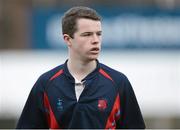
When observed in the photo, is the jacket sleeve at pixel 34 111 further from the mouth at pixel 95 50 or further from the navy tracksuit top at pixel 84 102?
the mouth at pixel 95 50

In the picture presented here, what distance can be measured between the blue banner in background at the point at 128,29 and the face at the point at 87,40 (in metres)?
8.62

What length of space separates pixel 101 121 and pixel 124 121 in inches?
10.3

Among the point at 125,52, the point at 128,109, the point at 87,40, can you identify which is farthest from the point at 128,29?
the point at 87,40

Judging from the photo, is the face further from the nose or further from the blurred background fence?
the blurred background fence

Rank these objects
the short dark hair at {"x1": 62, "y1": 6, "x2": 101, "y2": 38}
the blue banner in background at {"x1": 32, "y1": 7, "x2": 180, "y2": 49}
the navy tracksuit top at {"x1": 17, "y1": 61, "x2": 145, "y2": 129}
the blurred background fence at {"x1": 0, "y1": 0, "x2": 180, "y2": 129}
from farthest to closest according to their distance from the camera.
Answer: the blue banner in background at {"x1": 32, "y1": 7, "x2": 180, "y2": 49} < the blurred background fence at {"x1": 0, "y1": 0, "x2": 180, "y2": 129} < the short dark hair at {"x1": 62, "y1": 6, "x2": 101, "y2": 38} < the navy tracksuit top at {"x1": 17, "y1": 61, "x2": 145, "y2": 129}

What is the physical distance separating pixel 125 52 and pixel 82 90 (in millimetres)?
8538

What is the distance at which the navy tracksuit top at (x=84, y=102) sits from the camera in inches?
220

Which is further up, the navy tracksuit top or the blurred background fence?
the navy tracksuit top

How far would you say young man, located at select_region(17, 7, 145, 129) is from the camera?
18.4ft

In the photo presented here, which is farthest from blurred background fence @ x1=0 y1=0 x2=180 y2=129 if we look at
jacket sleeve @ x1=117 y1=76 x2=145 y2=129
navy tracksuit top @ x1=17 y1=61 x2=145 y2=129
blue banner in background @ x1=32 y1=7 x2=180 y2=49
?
navy tracksuit top @ x1=17 y1=61 x2=145 y2=129

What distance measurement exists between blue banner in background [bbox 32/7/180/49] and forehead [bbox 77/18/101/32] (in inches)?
340

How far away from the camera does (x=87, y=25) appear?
5.68 metres

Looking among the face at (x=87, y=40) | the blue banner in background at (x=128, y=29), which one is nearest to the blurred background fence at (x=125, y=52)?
the blue banner in background at (x=128, y=29)

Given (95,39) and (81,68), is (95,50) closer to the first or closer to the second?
(95,39)
